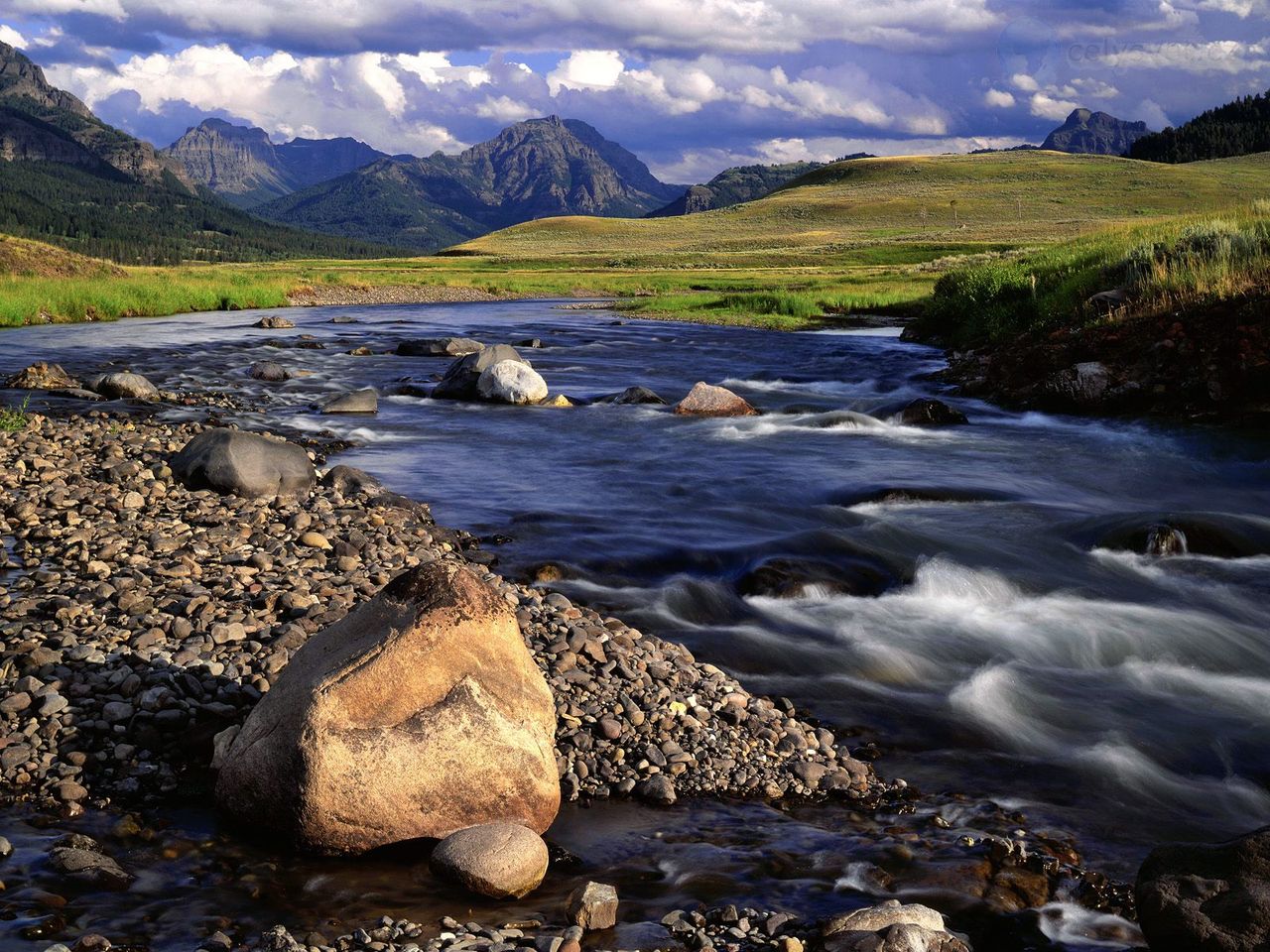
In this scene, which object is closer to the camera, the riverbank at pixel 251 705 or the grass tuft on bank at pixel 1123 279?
the riverbank at pixel 251 705

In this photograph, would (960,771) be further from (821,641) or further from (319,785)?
(319,785)

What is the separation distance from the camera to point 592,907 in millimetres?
6000

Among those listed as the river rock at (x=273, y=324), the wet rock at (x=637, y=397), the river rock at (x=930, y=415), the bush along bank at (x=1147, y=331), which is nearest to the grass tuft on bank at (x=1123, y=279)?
the bush along bank at (x=1147, y=331)

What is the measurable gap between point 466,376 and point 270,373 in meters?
6.55

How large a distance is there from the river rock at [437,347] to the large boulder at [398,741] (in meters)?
31.8

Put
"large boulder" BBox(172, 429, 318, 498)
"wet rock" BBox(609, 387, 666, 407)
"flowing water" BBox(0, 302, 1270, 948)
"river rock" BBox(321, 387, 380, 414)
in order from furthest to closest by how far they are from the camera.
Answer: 1. "wet rock" BBox(609, 387, 666, 407)
2. "river rock" BBox(321, 387, 380, 414)
3. "large boulder" BBox(172, 429, 318, 498)
4. "flowing water" BBox(0, 302, 1270, 948)

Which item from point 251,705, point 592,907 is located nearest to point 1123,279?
point 251,705

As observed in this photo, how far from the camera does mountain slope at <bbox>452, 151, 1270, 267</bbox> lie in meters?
119

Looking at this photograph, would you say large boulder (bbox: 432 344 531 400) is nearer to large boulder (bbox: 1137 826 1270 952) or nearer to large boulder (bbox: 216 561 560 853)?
large boulder (bbox: 216 561 560 853)

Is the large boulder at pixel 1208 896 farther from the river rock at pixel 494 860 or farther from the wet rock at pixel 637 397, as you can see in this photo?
the wet rock at pixel 637 397

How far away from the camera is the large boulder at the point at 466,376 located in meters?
28.6

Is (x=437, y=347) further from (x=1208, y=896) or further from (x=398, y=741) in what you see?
(x=1208, y=896)

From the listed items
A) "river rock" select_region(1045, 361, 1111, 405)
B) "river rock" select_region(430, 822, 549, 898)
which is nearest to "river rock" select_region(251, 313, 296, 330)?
"river rock" select_region(1045, 361, 1111, 405)

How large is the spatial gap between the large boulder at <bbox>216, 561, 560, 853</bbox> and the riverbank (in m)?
0.62
